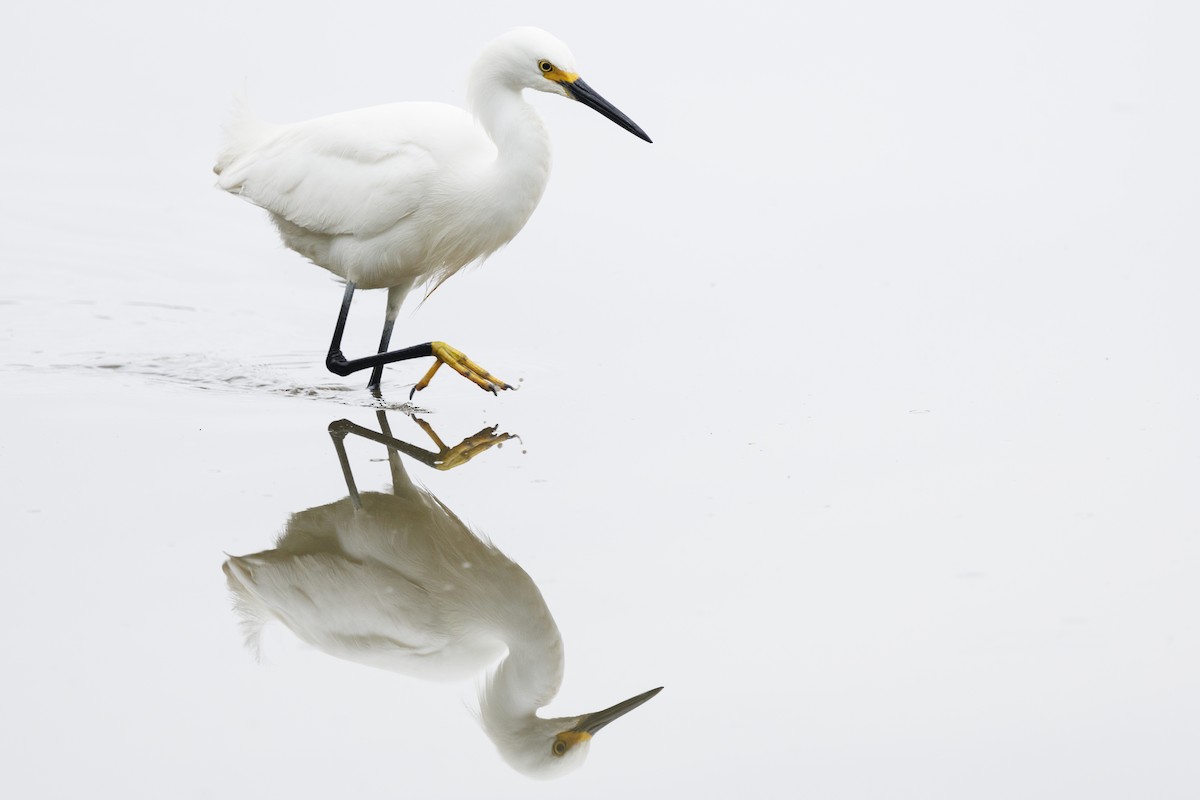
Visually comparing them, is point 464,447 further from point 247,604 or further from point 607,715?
point 607,715

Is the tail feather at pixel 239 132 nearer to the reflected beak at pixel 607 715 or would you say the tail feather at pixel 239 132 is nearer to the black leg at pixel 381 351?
the black leg at pixel 381 351

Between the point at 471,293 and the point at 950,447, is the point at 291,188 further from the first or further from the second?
the point at 950,447

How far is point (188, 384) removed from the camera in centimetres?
686

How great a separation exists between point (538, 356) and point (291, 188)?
133 cm

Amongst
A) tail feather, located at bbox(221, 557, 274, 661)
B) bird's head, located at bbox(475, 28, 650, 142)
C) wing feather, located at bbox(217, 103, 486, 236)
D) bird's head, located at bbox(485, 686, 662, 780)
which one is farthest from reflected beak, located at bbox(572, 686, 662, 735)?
wing feather, located at bbox(217, 103, 486, 236)

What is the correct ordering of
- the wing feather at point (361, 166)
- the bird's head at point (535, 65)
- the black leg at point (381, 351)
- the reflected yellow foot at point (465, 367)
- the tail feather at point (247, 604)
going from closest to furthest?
the tail feather at point (247, 604), the bird's head at point (535, 65), the reflected yellow foot at point (465, 367), the wing feather at point (361, 166), the black leg at point (381, 351)

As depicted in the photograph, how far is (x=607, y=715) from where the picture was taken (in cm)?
418

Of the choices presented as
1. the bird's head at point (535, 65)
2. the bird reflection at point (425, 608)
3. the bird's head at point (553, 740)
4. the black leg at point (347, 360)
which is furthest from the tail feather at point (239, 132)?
the bird's head at point (553, 740)

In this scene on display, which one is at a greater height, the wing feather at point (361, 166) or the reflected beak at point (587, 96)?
the reflected beak at point (587, 96)

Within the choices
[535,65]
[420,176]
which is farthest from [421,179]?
[535,65]

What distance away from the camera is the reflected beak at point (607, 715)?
4145mm

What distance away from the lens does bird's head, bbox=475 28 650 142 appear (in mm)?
6160

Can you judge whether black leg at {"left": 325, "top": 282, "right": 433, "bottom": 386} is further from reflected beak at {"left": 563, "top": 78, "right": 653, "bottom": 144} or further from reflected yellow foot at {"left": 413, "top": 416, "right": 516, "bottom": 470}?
reflected beak at {"left": 563, "top": 78, "right": 653, "bottom": 144}

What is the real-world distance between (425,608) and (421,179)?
226 centimetres
